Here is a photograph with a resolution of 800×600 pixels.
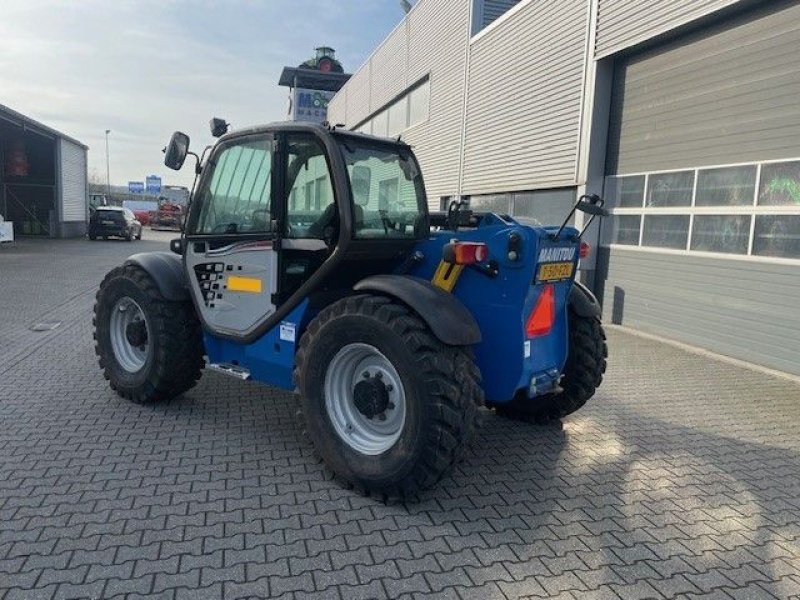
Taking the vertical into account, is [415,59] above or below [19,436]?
above

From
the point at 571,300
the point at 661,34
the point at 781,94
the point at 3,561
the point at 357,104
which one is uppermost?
the point at 357,104

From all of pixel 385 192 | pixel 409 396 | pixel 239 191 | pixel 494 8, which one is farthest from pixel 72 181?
pixel 409 396

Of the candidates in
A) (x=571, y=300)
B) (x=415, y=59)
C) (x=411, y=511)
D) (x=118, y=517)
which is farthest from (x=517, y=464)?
(x=415, y=59)

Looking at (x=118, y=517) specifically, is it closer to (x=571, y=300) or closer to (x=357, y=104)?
(x=571, y=300)

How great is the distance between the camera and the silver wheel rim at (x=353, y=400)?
3.68 metres

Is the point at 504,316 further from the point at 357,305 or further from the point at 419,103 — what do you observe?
the point at 419,103

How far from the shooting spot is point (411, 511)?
3455mm

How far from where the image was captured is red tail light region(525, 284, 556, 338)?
3869 mm

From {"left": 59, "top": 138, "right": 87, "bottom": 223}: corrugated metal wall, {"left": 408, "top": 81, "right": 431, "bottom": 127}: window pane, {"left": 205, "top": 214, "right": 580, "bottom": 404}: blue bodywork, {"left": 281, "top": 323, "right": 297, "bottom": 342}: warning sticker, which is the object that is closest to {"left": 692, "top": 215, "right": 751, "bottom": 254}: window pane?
{"left": 205, "top": 214, "right": 580, "bottom": 404}: blue bodywork

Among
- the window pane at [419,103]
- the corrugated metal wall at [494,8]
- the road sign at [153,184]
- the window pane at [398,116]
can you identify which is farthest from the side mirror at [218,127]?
the road sign at [153,184]

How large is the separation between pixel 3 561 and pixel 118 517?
0.55 meters

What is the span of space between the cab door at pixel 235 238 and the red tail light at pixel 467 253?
1.33 m

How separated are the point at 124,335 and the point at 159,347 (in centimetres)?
82

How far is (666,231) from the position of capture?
29.2 feet
